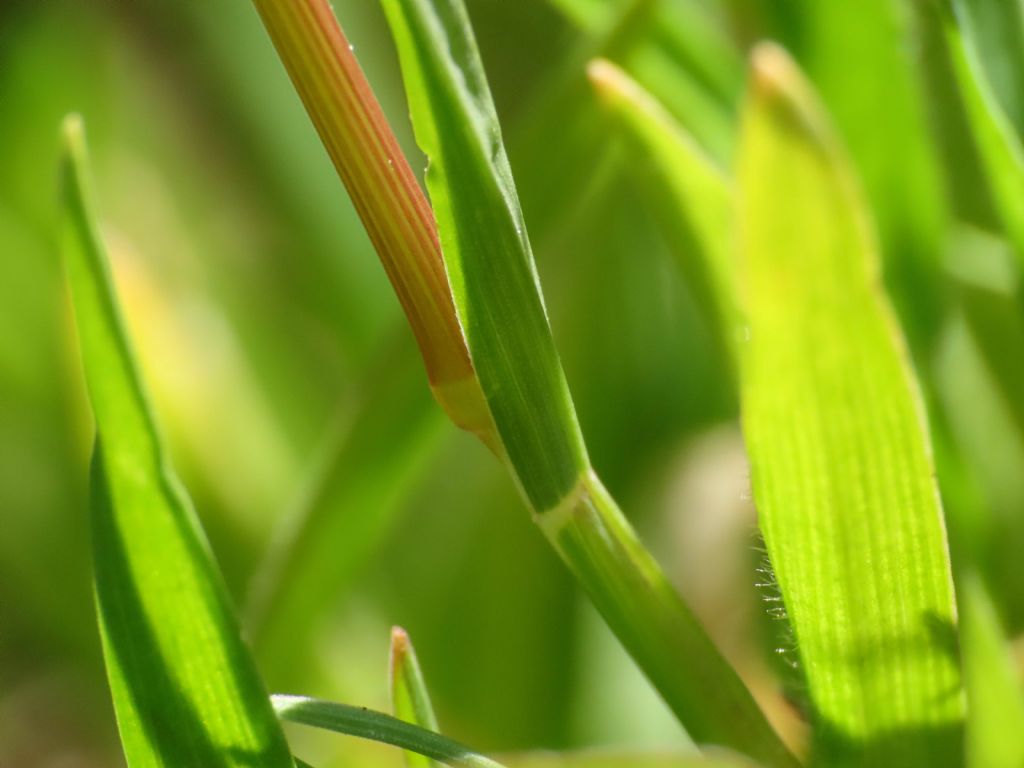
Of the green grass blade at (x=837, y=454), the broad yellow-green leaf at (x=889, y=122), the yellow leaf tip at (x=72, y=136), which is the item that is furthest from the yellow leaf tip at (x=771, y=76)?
the broad yellow-green leaf at (x=889, y=122)

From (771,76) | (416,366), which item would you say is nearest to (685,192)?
(416,366)

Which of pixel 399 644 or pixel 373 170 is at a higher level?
Result: pixel 373 170

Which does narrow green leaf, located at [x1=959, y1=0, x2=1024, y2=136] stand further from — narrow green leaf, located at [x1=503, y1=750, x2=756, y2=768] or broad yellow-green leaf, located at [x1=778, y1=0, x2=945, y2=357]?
narrow green leaf, located at [x1=503, y1=750, x2=756, y2=768]

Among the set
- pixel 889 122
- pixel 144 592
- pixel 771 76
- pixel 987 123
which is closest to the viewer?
pixel 771 76

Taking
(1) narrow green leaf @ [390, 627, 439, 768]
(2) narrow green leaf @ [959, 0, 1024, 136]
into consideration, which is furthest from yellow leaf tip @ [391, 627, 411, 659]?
(2) narrow green leaf @ [959, 0, 1024, 136]

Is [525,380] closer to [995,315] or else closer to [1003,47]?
[1003,47]

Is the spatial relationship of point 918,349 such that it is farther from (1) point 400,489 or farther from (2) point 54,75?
(2) point 54,75

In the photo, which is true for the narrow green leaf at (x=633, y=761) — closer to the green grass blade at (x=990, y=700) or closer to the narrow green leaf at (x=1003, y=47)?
the green grass blade at (x=990, y=700)
